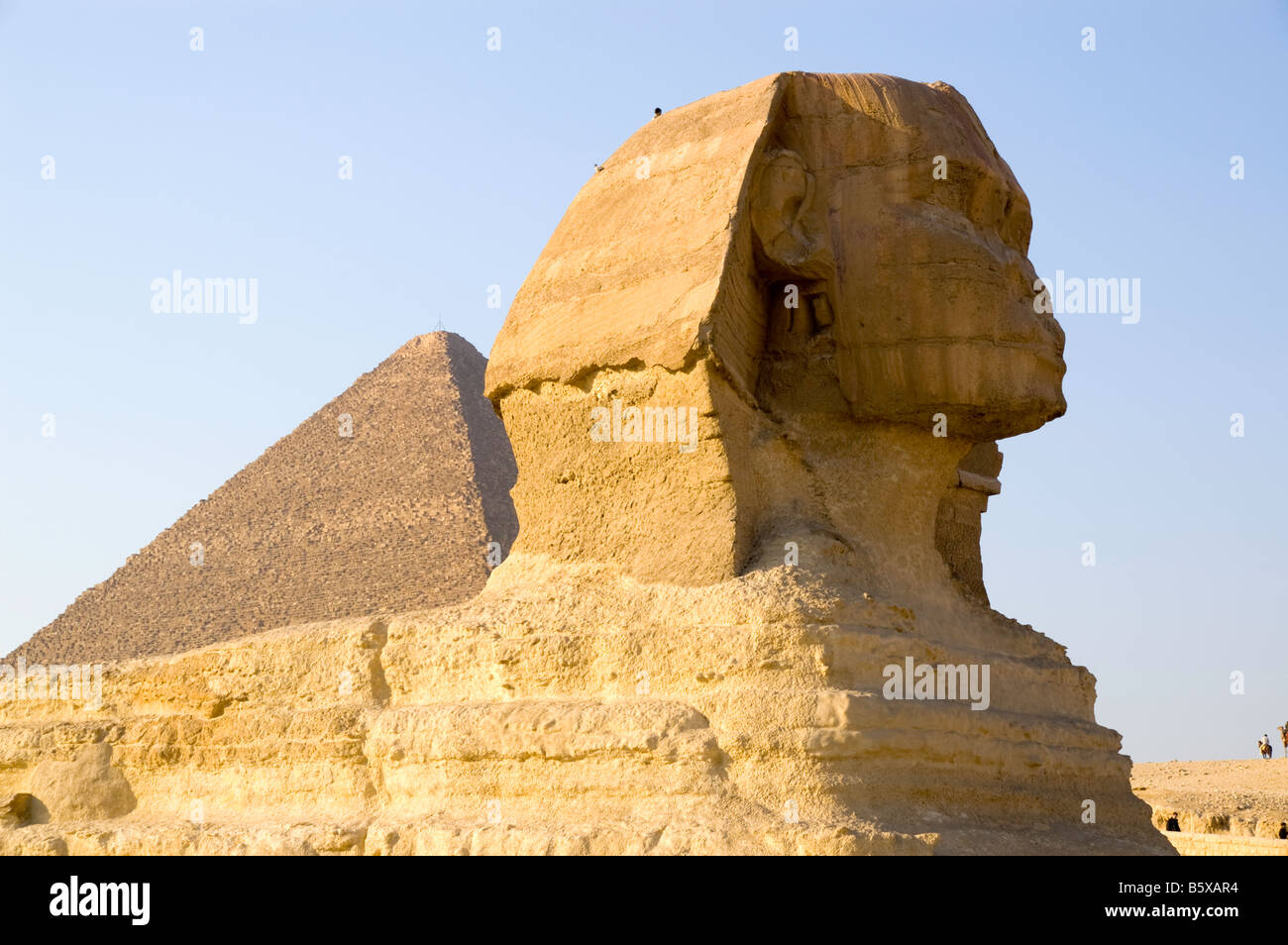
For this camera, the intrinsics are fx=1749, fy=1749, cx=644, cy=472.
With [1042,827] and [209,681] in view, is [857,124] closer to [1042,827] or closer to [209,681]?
[1042,827]

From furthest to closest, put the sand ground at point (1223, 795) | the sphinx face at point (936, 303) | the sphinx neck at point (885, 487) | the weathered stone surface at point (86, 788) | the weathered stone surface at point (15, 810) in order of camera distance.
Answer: the sand ground at point (1223, 795), the weathered stone surface at point (15, 810), the weathered stone surface at point (86, 788), the sphinx neck at point (885, 487), the sphinx face at point (936, 303)

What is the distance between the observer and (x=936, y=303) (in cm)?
606

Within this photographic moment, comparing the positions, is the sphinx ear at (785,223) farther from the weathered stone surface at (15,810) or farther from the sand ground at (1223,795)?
the sand ground at (1223,795)

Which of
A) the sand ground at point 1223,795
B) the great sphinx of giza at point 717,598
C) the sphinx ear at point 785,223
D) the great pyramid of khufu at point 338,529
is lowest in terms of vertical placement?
the sand ground at point 1223,795

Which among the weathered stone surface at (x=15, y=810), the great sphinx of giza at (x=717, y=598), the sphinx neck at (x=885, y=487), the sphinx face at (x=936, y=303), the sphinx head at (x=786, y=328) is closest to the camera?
the great sphinx of giza at (x=717, y=598)

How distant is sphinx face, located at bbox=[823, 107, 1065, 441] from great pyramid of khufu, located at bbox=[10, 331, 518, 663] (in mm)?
99443

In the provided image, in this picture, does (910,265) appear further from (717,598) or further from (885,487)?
(717,598)

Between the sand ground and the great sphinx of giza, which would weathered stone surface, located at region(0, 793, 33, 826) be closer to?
the great sphinx of giza

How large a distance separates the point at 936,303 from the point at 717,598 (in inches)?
53.3

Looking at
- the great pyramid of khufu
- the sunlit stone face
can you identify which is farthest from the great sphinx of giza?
the great pyramid of khufu

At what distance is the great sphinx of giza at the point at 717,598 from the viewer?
5.35 m

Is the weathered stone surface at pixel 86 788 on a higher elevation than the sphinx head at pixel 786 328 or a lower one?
lower

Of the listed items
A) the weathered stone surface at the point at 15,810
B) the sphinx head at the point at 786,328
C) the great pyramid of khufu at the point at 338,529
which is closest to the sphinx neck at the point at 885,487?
the sphinx head at the point at 786,328

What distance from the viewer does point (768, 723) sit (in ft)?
17.1
